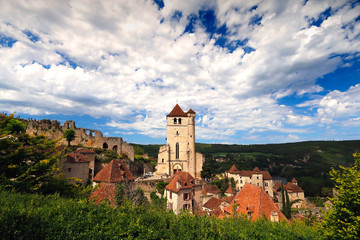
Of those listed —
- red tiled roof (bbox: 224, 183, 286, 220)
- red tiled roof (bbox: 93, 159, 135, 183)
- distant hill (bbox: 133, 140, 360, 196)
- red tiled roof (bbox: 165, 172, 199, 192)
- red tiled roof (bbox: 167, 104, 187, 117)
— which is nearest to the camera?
red tiled roof (bbox: 224, 183, 286, 220)

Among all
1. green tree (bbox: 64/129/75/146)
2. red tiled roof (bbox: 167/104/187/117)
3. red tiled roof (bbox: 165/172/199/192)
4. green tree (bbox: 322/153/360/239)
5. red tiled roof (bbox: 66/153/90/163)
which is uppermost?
red tiled roof (bbox: 167/104/187/117)

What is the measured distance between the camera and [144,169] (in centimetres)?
4472

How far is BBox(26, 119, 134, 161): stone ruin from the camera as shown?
38969 millimetres

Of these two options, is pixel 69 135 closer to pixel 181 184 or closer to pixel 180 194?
pixel 181 184

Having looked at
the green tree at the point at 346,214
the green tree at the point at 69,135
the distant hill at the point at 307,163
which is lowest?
the distant hill at the point at 307,163

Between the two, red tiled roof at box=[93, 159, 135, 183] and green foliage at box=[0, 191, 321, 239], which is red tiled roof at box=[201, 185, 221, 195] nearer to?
red tiled roof at box=[93, 159, 135, 183]

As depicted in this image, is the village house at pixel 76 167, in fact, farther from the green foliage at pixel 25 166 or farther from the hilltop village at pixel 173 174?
the green foliage at pixel 25 166

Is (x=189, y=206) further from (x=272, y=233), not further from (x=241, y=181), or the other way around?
(x=241, y=181)

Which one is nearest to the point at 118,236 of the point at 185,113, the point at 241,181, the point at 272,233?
the point at 272,233

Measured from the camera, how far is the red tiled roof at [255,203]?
17719mm

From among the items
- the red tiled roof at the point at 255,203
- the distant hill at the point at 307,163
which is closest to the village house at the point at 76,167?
the red tiled roof at the point at 255,203

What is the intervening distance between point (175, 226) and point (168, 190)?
22.2 meters

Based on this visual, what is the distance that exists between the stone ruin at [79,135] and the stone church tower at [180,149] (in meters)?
9.66

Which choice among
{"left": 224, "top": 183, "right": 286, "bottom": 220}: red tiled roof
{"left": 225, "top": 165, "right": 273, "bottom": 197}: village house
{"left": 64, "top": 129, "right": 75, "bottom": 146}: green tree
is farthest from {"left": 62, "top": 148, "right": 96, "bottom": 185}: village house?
{"left": 225, "top": 165, "right": 273, "bottom": 197}: village house
